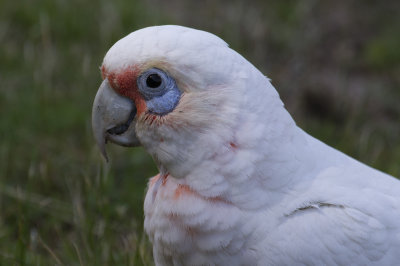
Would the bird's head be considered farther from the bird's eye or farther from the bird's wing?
the bird's wing

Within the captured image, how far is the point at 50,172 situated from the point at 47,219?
0.33 meters

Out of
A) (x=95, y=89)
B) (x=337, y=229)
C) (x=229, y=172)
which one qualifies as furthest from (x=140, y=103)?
(x=95, y=89)

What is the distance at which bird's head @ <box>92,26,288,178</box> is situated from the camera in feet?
6.20

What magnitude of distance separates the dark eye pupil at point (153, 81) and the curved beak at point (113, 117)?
0.10 metres

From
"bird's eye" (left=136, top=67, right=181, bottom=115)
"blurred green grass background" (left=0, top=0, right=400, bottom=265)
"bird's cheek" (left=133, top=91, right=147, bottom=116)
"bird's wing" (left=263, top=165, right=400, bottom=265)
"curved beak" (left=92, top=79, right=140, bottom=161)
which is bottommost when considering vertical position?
"blurred green grass background" (left=0, top=0, right=400, bottom=265)

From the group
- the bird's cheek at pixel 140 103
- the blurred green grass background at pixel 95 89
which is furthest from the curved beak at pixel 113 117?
the blurred green grass background at pixel 95 89

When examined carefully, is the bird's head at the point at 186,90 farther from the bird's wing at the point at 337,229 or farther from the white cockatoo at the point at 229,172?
the bird's wing at the point at 337,229

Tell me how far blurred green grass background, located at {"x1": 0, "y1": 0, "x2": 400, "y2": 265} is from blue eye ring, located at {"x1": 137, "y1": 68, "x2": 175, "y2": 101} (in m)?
0.58

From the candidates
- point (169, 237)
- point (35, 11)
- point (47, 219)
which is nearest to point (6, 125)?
point (47, 219)

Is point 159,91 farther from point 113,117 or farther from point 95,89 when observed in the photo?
point 95,89

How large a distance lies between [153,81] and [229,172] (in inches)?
14.6

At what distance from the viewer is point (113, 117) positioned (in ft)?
6.64

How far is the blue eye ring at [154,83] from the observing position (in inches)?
75.4

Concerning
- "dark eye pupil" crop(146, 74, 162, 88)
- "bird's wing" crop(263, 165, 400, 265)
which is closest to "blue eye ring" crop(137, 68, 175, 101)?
"dark eye pupil" crop(146, 74, 162, 88)
